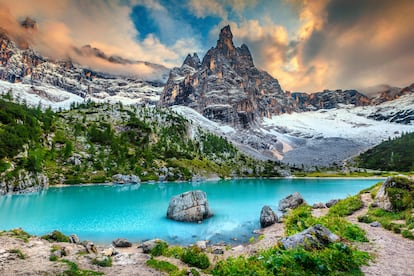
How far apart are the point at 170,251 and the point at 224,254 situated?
443 centimetres

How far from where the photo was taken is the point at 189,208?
35.5m

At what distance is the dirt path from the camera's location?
1023 cm

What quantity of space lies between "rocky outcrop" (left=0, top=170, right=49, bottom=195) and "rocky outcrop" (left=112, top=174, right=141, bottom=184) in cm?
2423

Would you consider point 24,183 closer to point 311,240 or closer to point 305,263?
point 311,240

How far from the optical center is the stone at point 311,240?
11.8m

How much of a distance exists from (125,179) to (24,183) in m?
35.0

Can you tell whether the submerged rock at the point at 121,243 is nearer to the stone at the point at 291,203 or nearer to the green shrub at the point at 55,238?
the green shrub at the point at 55,238

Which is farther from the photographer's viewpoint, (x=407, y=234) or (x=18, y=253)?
(x=407, y=234)

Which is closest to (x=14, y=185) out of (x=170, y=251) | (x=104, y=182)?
(x=104, y=182)

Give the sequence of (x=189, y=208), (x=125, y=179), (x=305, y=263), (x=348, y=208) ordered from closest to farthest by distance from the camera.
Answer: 1. (x=305, y=263)
2. (x=348, y=208)
3. (x=189, y=208)
4. (x=125, y=179)

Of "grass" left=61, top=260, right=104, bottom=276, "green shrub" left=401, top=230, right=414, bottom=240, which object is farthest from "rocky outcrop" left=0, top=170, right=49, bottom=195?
"green shrub" left=401, top=230, right=414, bottom=240

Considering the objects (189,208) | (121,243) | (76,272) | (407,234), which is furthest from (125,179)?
(407,234)

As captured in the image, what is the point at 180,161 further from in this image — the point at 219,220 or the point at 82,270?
the point at 82,270

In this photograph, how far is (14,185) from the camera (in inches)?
2564
